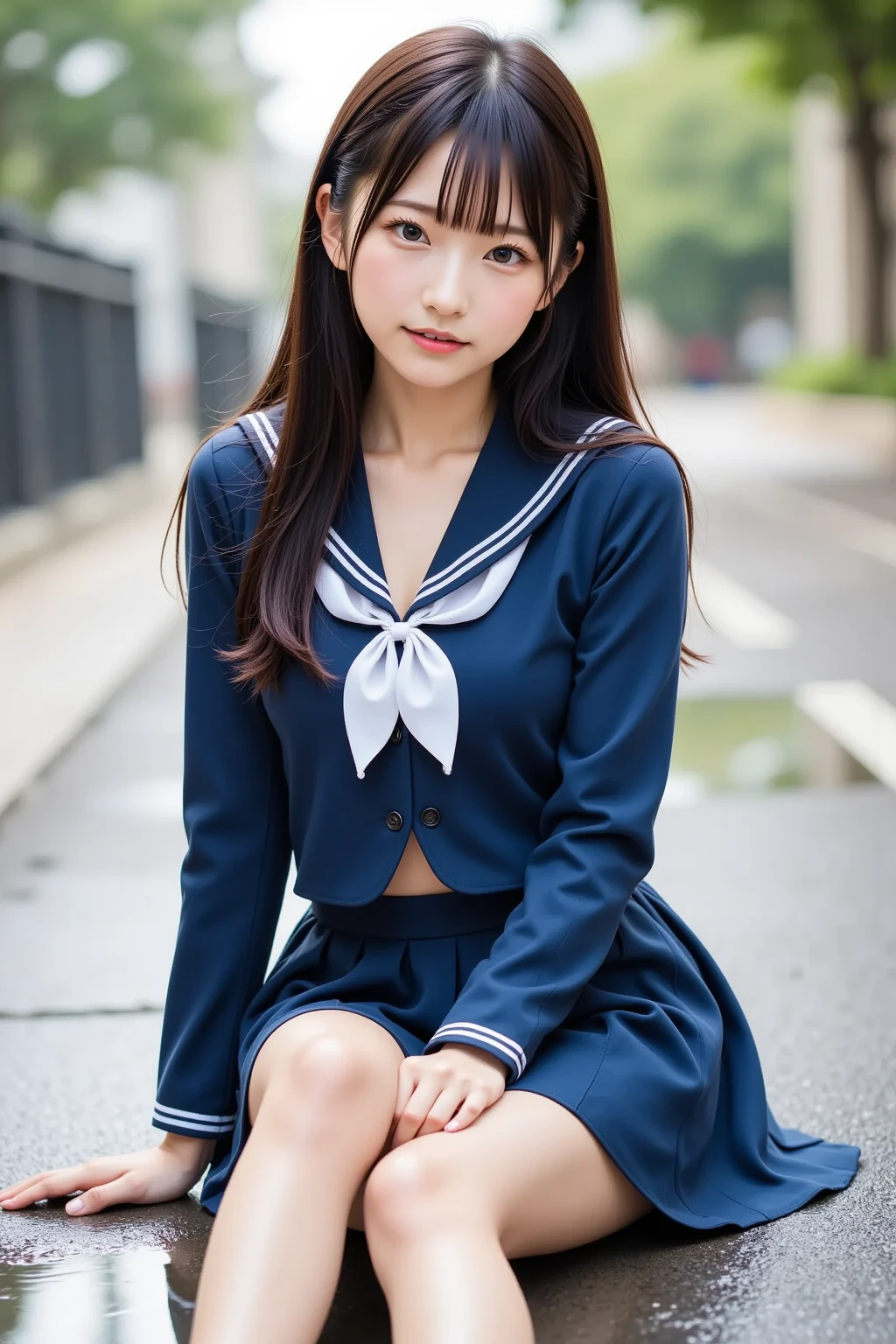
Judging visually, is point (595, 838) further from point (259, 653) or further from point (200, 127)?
point (200, 127)

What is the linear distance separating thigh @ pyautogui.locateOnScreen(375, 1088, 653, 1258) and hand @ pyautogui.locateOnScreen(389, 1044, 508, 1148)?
2 cm

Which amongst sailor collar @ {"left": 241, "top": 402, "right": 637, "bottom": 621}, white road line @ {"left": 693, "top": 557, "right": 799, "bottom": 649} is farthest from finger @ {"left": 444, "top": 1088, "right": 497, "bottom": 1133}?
white road line @ {"left": 693, "top": 557, "right": 799, "bottom": 649}

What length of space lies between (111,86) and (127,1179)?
117 ft

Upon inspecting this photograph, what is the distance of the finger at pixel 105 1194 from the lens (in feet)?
8.54

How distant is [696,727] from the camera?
6465mm

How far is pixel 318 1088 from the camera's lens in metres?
2.12

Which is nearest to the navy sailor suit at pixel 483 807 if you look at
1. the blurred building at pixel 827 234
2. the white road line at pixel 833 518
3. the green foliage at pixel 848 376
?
the white road line at pixel 833 518

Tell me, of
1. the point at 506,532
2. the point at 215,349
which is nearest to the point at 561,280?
the point at 506,532

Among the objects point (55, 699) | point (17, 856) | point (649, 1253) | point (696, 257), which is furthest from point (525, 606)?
point (696, 257)

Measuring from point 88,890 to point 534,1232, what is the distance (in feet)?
8.77

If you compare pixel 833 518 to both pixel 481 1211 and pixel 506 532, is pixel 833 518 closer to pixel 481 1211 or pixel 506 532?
pixel 506 532

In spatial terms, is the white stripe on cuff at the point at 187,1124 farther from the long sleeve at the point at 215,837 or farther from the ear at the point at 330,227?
the ear at the point at 330,227

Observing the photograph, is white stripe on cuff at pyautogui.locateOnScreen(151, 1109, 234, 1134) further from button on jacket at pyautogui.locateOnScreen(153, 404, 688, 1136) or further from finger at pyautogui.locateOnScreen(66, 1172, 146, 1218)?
finger at pyautogui.locateOnScreen(66, 1172, 146, 1218)

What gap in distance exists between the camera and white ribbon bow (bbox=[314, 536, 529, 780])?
235 cm
